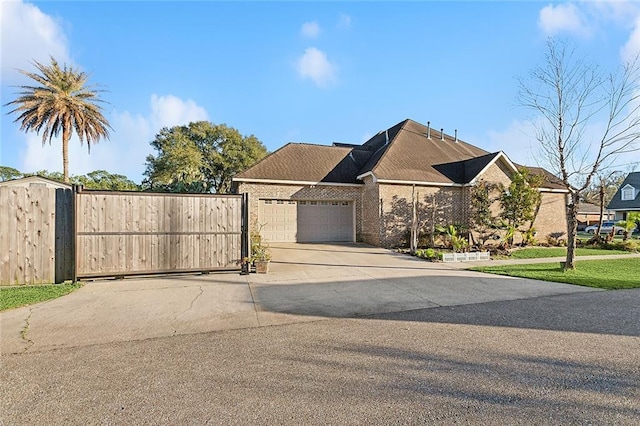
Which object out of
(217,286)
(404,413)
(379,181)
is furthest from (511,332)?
(379,181)

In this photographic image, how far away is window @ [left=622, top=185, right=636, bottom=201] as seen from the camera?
33.3 m

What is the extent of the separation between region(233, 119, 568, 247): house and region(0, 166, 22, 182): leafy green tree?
4566 cm

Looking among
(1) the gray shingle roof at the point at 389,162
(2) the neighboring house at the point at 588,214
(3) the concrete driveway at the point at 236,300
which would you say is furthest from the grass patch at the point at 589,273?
(2) the neighboring house at the point at 588,214

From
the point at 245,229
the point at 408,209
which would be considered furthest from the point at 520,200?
the point at 245,229

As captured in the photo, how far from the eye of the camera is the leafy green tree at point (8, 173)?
4150 centimetres

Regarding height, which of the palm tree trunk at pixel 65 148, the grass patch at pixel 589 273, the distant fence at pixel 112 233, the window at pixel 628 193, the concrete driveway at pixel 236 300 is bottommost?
the grass patch at pixel 589 273

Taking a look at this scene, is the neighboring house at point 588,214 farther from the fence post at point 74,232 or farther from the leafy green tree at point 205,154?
the fence post at point 74,232

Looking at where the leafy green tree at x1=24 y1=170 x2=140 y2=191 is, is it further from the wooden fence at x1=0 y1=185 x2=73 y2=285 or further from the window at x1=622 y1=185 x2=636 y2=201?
the window at x1=622 y1=185 x2=636 y2=201

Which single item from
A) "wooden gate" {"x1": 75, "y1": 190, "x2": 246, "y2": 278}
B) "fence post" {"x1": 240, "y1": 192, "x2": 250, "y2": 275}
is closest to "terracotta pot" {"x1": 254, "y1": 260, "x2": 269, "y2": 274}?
"fence post" {"x1": 240, "y1": 192, "x2": 250, "y2": 275}

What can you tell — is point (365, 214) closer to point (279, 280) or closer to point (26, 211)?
point (279, 280)

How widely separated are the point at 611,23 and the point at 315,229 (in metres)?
13.2

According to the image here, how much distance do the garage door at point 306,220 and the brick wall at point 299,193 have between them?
291 mm

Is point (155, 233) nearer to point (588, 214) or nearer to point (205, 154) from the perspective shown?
point (205, 154)

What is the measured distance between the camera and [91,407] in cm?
251
